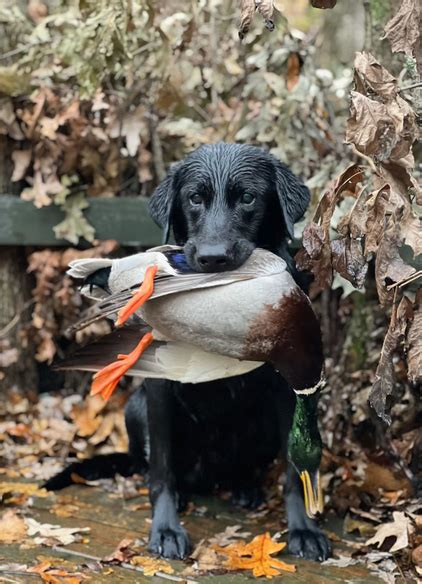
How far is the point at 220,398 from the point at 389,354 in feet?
3.43

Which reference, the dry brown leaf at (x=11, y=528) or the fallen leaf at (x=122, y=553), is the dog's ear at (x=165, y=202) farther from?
the dry brown leaf at (x=11, y=528)

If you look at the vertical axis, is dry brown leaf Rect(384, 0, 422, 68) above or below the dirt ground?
above

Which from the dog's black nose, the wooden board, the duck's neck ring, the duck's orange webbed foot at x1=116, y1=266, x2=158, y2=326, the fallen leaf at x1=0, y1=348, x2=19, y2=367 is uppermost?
the dog's black nose

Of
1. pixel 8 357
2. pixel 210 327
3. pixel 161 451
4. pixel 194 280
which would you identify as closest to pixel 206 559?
pixel 161 451

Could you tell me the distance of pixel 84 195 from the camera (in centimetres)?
495

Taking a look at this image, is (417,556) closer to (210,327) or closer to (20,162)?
(210,327)

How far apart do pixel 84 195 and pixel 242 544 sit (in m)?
2.42

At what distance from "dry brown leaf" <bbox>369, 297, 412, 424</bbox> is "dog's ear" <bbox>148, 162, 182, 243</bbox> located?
1.13 metres

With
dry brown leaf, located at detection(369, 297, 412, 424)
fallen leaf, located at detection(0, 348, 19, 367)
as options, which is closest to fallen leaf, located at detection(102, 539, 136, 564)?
dry brown leaf, located at detection(369, 297, 412, 424)

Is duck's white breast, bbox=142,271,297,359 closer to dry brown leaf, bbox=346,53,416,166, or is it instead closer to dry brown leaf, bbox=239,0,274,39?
dry brown leaf, bbox=346,53,416,166

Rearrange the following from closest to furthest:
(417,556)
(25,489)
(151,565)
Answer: (417,556), (151,565), (25,489)

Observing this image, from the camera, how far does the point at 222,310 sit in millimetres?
2785

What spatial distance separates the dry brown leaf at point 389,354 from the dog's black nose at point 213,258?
646mm

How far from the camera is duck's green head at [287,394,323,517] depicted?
10.00ft
